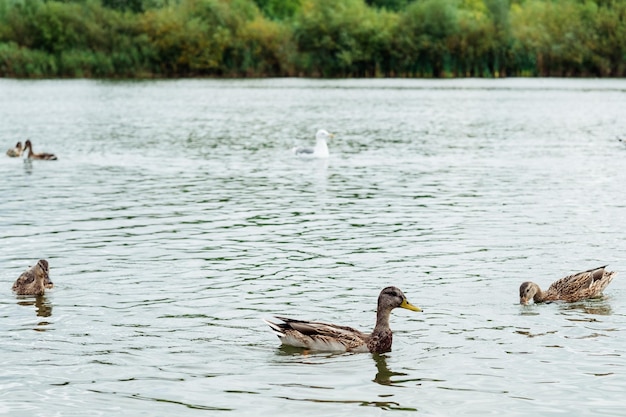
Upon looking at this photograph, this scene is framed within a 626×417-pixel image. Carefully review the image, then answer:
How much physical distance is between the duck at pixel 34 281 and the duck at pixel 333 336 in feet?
14.9

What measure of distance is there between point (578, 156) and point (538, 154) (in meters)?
1.81

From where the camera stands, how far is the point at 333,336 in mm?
13203

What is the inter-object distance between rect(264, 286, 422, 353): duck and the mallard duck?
3109 millimetres

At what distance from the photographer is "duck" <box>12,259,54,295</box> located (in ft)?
53.2

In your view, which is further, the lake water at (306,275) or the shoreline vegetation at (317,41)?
the shoreline vegetation at (317,41)

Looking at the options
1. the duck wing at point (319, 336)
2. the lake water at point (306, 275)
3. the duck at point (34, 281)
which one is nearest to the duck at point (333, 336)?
the duck wing at point (319, 336)

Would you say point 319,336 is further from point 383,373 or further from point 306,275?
point 306,275

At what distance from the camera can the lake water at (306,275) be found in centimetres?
1195

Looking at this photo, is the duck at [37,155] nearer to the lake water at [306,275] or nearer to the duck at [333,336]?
the lake water at [306,275]

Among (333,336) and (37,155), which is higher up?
(37,155)

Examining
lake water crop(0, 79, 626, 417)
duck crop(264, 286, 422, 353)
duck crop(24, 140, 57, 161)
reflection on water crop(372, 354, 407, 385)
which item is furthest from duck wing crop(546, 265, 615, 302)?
duck crop(24, 140, 57, 161)

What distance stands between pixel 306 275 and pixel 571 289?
4.29 metres

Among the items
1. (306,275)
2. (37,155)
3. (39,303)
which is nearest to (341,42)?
(37,155)

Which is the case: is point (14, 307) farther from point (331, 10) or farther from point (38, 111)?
point (331, 10)
